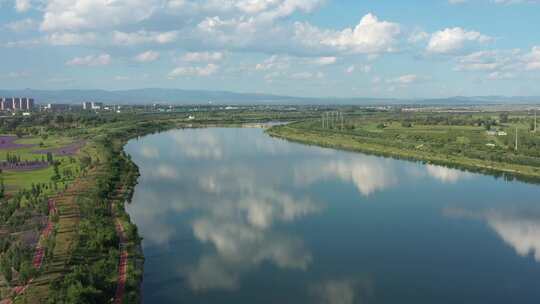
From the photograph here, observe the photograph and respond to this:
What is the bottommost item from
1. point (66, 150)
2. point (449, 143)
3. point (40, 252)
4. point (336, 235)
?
point (336, 235)

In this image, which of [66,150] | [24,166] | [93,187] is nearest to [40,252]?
[93,187]

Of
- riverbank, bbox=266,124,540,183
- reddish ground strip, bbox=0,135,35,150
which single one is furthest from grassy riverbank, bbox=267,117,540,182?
reddish ground strip, bbox=0,135,35,150

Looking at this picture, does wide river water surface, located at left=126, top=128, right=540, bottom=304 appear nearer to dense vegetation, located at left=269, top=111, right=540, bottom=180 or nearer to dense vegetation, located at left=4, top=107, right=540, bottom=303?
dense vegetation, located at left=4, top=107, right=540, bottom=303

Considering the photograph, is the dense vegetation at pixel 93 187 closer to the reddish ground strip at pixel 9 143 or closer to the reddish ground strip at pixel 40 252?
the reddish ground strip at pixel 40 252

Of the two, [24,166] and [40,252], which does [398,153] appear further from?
[40,252]

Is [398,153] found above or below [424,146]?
below

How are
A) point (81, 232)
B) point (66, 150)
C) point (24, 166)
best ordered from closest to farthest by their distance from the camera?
point (81, 232), point (24, 166), point (66, 150)

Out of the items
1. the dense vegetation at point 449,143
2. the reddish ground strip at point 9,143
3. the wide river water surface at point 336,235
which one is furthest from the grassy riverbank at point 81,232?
the dense vegetation at point 449,143

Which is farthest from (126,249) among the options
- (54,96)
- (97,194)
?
(54,96)
